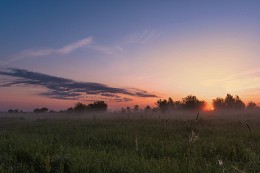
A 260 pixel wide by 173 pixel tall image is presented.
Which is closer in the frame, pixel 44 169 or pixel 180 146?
pixel 44 169

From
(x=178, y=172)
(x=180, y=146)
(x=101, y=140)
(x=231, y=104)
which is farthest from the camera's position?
(x=231, y=104)

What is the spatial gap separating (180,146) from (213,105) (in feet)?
251

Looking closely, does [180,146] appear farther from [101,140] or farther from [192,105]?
[192,105]

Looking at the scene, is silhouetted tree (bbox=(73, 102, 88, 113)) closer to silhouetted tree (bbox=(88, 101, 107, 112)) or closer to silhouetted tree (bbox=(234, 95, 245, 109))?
silhouetted tree (bbox=(88, 101, 107, 112))

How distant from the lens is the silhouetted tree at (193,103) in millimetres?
75375

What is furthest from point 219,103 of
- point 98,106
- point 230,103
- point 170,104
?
point 98,106

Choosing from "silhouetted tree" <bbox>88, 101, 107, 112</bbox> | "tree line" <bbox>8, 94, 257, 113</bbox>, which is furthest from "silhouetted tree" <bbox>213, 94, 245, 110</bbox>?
"silhouetted tree" <bbox>88, 101, 107, 112</bbox>

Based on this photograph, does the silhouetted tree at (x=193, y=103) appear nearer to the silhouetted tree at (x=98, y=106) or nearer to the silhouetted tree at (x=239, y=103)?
the silhouetted tree at (x=239, y=103)

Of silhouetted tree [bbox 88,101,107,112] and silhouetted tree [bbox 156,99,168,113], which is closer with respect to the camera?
silhouetted tree [bbox 156,99,168,113]

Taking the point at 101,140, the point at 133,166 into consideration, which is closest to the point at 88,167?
the point at 133,166

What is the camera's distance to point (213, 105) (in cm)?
8531

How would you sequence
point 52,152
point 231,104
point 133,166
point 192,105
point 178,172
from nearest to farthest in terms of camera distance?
point 178,172 → point 133,166 → point 52,152 → point 192,105 → point 231,104

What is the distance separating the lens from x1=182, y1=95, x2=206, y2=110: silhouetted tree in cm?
7538

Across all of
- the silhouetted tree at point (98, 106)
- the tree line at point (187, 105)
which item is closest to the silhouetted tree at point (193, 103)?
the tree line at point (187, 105)
